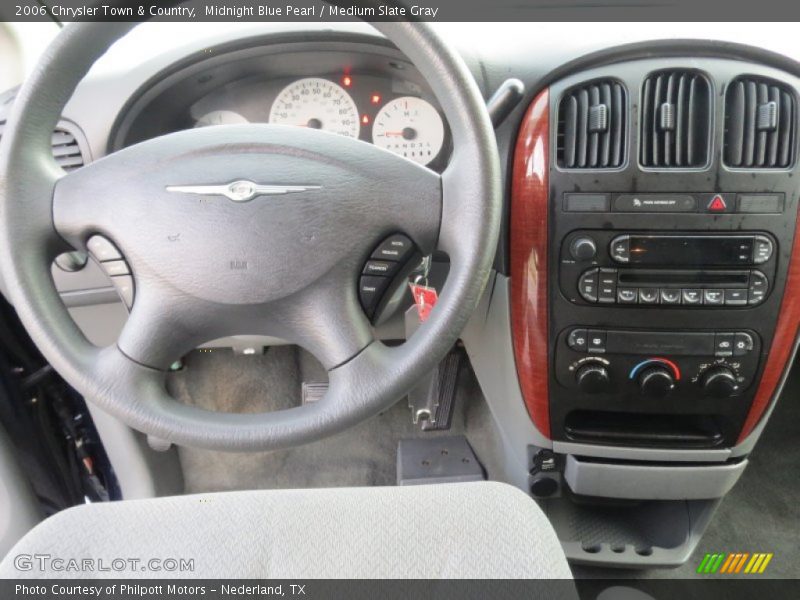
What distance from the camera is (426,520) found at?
0.78 metres

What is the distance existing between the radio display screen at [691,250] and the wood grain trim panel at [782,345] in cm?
8

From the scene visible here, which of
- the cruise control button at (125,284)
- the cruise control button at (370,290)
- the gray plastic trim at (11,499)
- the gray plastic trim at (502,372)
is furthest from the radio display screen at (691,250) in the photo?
the gray plastic trim at (11,499)

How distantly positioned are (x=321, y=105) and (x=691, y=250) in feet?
2.25

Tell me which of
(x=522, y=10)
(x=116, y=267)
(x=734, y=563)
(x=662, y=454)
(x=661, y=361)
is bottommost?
(x=734, y=563)

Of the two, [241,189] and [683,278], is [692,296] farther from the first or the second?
[241,189]

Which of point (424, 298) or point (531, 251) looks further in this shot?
point (531, 251)

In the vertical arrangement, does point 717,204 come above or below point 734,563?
above

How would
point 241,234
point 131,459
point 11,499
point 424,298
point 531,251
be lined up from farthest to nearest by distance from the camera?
1. point 131,459
2. point 11,499
3. point 531,251
4. point 424,298
5. point 241,234

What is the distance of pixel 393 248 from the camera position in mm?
780

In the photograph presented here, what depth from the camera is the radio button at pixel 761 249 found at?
967mm

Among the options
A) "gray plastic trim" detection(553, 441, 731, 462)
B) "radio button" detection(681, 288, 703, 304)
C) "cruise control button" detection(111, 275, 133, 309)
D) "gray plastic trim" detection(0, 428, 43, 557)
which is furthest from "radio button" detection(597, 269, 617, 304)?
"gray plastic trim" detection(0, 428, 43, 557)

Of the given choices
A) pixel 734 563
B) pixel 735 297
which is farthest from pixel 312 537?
pixel 734 563

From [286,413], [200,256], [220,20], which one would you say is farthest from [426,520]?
[220,20]

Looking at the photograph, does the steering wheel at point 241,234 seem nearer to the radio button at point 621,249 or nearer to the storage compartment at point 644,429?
the radio button at point 621,249
